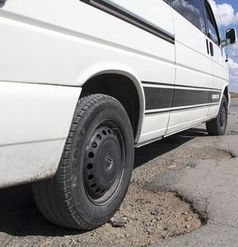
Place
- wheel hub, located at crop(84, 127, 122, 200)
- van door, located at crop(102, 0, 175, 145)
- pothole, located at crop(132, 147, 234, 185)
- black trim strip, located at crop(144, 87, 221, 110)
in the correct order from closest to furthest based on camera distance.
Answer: wheel hub, located at crop(84, 127, 122, 200)
van door, located at crop(102, 0, 175, 145)
black trim strip, located at crop(144, 87, 221, 110)
pothole, located at crop(132, 147, 234, 185)

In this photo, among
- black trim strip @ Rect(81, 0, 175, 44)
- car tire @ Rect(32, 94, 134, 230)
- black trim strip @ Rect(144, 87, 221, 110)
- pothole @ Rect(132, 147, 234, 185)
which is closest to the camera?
car tire @ Rect(32, 94, 134, 230)

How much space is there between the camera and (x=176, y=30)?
4973 mm

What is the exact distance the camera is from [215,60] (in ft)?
24.0

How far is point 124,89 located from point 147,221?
1.05 metres

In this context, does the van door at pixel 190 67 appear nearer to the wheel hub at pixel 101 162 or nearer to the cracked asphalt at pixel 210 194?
the cracked asphalt at pixel 210 194

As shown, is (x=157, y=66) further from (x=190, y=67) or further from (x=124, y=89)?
(x=190, y=67)

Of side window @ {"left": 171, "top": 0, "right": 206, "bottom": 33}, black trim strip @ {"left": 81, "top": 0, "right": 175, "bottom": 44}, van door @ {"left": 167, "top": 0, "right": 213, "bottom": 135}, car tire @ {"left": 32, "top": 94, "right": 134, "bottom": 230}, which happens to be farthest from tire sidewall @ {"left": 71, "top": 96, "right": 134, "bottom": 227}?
side window @ {"left": 171, "top": 0, "right": 206, "bottom": 33}

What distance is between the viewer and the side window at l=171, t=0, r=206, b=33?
17.1 feet

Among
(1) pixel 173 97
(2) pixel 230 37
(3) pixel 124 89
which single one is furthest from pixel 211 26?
(3) pixel 124 89

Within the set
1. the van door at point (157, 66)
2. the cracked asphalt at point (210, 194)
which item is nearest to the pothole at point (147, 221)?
the cracked asphalt at point (210, 194)

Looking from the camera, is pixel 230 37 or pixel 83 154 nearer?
pixel 83 154

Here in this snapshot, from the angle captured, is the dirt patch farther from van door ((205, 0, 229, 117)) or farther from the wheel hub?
van door ((205, 0, 229, 117))

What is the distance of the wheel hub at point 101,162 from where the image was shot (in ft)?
11.2

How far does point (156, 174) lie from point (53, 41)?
275cm
